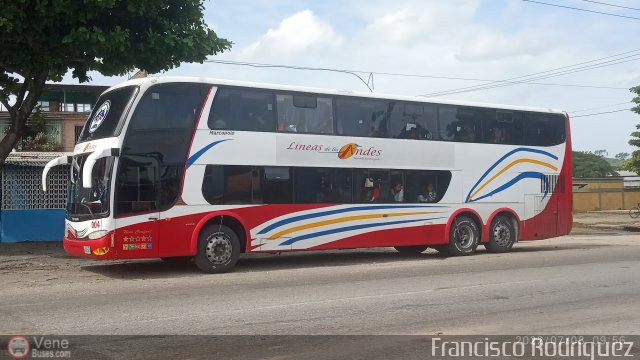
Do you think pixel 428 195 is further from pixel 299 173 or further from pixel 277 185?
pixel 277 185

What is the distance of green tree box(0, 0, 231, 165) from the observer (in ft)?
43.0

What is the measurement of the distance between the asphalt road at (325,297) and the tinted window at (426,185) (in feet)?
5.15

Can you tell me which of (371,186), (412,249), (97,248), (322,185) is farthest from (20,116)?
(412,249)

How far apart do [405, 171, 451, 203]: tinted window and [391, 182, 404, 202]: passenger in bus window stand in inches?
6.0

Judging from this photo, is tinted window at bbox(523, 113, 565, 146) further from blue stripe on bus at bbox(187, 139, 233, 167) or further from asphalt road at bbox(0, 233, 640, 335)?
blue stripe on bus at bbox(187, 139, 233, 167)

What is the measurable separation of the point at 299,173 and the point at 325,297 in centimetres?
475

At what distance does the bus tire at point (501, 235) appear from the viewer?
17.5 meters

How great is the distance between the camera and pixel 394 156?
615 inches

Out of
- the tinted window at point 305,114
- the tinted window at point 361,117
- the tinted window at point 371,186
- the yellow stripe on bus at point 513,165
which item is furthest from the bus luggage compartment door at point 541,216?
the tinted window at point 305,114

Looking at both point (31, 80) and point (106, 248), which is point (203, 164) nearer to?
point (106, 248)

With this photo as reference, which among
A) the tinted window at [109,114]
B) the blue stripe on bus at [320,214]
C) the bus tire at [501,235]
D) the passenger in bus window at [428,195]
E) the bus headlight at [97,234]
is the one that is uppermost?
the tinted window at [109,114]

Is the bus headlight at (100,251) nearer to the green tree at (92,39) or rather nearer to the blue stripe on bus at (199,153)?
the blue stripe on bus at (199,153)

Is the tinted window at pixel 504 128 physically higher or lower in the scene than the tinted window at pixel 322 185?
higher

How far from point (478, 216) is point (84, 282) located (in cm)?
993
